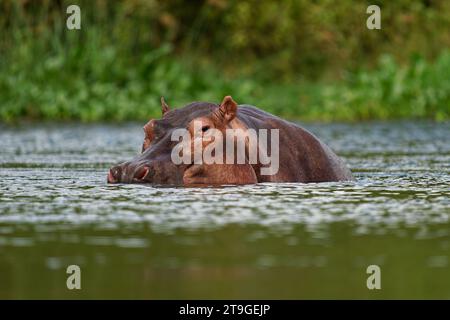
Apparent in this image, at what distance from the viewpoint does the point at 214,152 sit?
24.1ft

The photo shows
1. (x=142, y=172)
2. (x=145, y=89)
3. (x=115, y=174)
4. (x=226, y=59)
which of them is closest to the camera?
(x=142, y=172)

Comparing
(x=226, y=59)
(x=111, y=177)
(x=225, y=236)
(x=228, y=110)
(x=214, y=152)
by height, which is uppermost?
(x=226, y=59)

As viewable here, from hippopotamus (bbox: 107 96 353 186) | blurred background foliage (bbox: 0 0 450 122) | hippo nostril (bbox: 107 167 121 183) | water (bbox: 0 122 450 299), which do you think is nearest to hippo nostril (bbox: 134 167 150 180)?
hippopotamus (bbox: 107 96 353 186)

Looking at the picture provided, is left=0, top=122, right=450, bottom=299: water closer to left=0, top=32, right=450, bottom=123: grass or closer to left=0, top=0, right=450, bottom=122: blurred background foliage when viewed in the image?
left=0, top=32, right=450, bottom=123: grass

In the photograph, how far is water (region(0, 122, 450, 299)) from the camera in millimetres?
4398

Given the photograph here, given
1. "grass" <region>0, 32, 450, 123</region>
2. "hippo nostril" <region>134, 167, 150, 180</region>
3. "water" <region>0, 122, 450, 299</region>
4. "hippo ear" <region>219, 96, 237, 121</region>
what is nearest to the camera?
"water" <region>0, 122, 450, 299</region>

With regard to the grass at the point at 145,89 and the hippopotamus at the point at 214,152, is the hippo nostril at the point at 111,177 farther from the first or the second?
the grass at the point at 145,89

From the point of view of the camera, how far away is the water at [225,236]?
440cm

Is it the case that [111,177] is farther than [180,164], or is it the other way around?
[111,177]

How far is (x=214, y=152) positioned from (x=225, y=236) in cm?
182

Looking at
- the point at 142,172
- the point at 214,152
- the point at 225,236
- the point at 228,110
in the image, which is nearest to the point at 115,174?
the point at 142,172

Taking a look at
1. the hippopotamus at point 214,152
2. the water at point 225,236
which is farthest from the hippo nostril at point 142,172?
the water at point 225,236

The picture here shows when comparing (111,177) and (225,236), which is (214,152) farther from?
(225,236)
